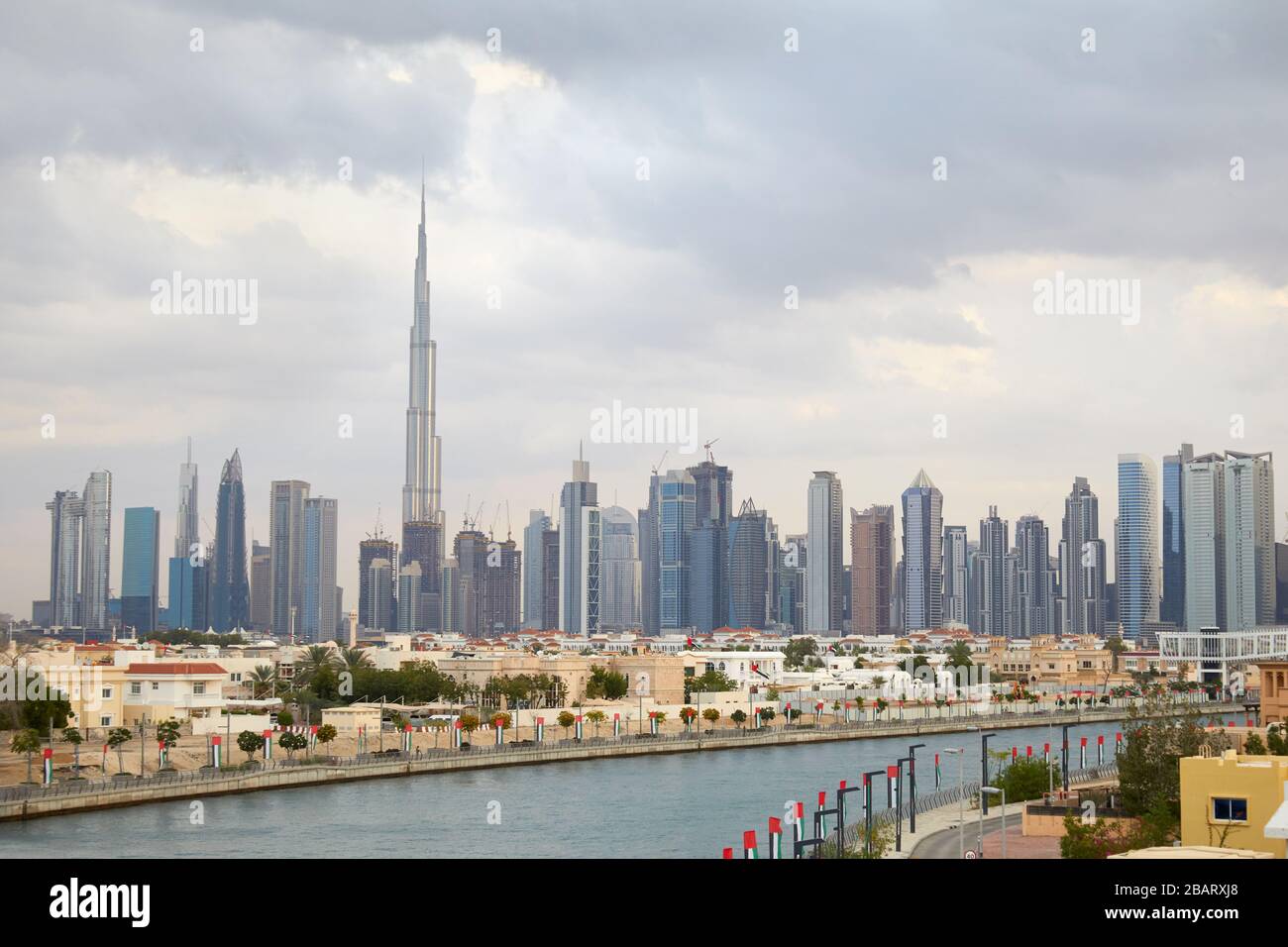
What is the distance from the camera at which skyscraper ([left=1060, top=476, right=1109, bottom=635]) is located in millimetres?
181000

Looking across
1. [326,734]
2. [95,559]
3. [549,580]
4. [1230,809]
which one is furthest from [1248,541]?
[1230,809]

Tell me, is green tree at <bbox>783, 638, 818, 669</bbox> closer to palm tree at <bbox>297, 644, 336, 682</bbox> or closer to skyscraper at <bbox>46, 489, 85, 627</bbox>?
palm tree at <bbox>297, 644, 336, 682</bbox>

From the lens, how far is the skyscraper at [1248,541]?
146250mm

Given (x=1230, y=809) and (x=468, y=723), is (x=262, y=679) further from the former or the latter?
(x=1230, y=809)

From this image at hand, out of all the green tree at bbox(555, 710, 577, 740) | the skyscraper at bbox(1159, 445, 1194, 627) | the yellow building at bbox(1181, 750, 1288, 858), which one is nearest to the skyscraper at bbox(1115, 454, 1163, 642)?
the skyscraper at bbox(1159, 445, 1194, 627)

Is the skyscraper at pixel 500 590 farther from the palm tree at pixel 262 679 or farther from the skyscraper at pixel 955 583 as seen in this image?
the palm tree at pixel 262 679

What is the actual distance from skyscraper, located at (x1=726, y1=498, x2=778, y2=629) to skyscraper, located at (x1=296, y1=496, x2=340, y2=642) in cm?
4727

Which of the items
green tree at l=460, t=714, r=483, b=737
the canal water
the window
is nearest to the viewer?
the window

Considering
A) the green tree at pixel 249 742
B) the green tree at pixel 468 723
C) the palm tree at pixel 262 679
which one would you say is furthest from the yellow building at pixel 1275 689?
the palm tree at pixel 262 679

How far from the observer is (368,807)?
3216 cm

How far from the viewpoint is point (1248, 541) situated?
148000 mm

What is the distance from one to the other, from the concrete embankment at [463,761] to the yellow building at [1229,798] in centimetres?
2152
